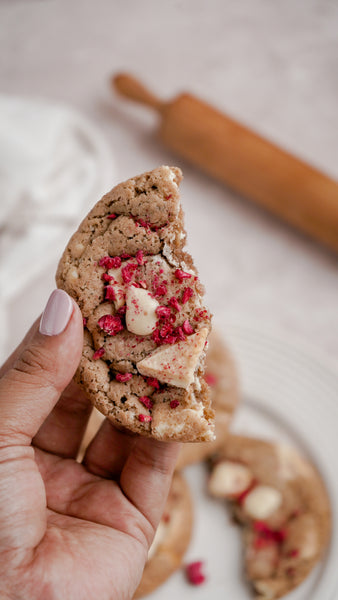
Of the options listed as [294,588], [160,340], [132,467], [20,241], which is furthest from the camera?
[20,241]

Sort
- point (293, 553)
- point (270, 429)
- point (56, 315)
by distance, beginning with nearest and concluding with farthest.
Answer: point (56, 315) → point (293, 553) → point (270, 429)

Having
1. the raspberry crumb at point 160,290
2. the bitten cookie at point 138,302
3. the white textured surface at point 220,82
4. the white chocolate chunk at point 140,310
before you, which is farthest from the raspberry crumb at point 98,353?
the white textured surface at point 220,82

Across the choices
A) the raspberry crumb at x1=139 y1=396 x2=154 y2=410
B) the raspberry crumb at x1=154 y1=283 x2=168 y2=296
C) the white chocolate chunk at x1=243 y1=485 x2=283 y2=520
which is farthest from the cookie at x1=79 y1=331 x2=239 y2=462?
the raspberry crumb at x1=154 y1=283 x2=168 y2=296

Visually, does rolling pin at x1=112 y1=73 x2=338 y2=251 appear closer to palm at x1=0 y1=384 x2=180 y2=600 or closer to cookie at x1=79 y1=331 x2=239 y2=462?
cookie at x1=79 y1=331 x2=239 y2=462

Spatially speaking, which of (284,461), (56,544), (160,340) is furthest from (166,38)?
(56,544)

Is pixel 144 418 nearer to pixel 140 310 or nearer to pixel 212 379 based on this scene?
pixel 140 310

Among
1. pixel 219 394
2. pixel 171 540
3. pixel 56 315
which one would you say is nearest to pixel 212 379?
pixel 219 394

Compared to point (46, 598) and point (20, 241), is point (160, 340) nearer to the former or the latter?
point (46, 598)
